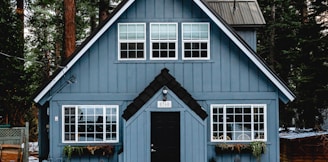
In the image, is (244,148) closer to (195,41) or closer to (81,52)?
(195,41)

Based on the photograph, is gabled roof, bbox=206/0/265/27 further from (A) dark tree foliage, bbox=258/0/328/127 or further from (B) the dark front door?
(A) dark tree foliage, bbox=258/0/328/127

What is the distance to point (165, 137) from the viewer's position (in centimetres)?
1459

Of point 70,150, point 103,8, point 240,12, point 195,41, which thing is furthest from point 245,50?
point 103,8

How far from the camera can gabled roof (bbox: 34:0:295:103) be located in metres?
14.4

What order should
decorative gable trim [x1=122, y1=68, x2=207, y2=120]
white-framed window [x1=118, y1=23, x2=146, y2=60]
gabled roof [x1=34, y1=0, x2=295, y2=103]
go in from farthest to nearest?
white-framed window [x1=118, y1=23, x2=146, y2=60]
gabled roof [x1=34, y1=0, x2=295, y2=103]
decorative gable trim [x1=122, y1=68, x2=207, y2=120]

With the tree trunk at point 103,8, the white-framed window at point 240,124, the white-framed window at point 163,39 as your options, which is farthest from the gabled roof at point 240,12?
the tree trunk at point 103,8

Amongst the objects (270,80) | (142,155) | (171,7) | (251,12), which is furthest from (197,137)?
(251,12)

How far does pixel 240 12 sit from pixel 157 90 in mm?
4870

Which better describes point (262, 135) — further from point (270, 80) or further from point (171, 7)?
point (171, 7)

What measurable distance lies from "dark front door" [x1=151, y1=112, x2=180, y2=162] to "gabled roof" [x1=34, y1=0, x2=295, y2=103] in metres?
2.87

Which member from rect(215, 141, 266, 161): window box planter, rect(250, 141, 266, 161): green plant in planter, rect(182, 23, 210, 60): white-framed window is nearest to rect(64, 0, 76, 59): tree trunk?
rect(182, 23, 210, 60): white-framed window

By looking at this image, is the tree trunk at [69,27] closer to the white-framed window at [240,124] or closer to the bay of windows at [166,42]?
the bay of windows at [166,42]

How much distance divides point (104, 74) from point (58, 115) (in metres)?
1.90

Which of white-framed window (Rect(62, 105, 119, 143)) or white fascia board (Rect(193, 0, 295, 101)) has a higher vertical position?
white fascia board (Rect(193, 0, 295, 101))
